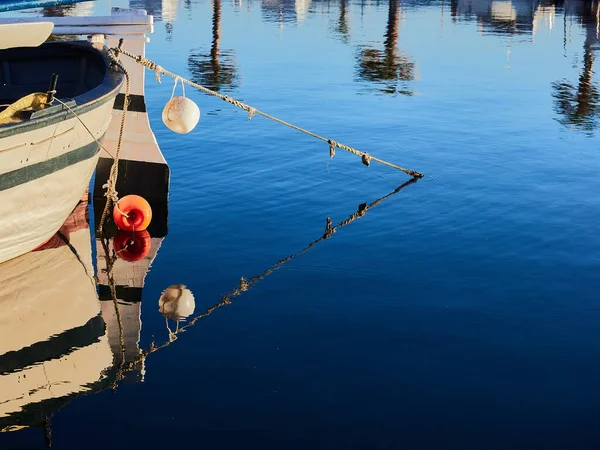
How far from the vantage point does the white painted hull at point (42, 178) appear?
7.72 m

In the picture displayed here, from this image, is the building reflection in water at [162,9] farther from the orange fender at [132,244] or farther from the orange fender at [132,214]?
the orange fender at [132,244]

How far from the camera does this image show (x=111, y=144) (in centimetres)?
1059

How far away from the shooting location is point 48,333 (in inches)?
280

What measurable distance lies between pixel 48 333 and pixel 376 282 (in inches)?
123

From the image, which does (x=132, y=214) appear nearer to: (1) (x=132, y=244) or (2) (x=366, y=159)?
(1) (x=132, y=244)

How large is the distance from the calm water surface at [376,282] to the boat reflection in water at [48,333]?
1.09 ft

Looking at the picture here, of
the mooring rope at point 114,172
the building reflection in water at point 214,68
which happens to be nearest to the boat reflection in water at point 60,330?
the mooring rope at point 114,172

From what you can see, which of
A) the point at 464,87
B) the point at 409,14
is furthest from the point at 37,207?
the point at 409,14

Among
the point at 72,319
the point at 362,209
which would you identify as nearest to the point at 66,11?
the point at 362,209

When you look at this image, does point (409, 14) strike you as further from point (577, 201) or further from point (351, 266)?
point (351, 266)

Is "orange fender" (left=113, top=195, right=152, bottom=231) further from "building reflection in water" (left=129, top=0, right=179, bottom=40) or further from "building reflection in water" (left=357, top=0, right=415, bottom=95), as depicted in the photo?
"building reflection in water" (left=129, top=0, right=179, bottom=40)

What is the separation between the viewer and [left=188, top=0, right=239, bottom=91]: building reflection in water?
1991 cm

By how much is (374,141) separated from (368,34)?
19665mm

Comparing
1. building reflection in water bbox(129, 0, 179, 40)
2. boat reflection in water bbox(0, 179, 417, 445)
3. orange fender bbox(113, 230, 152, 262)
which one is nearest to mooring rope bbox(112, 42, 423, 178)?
boat reflection in water bbox(0, 179, 417, 445)
